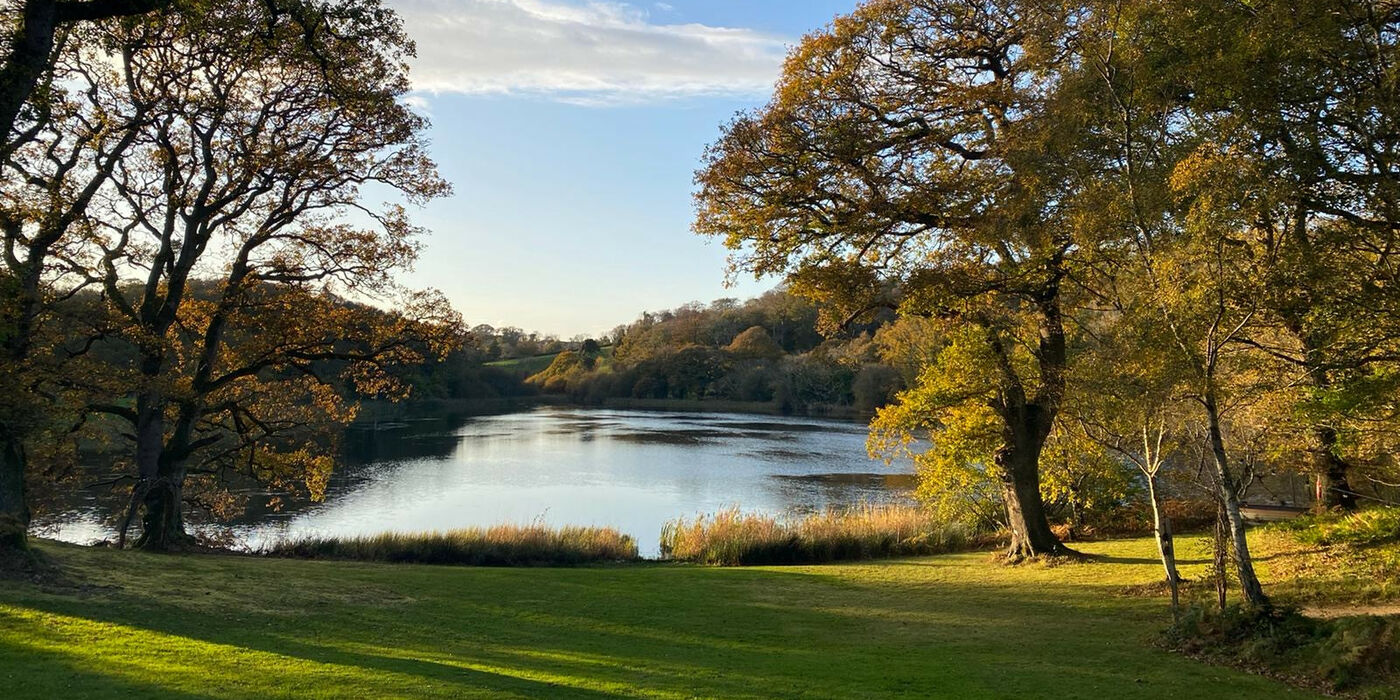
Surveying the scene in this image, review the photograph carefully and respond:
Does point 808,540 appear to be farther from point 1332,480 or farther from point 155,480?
point 155,480

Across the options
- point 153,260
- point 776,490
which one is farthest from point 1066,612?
point 776,490

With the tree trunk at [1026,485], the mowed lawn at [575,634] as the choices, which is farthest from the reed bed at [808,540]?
the mowed lawn at [575,634]

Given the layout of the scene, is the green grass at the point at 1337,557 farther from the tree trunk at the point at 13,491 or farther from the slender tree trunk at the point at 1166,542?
the tree trunk at the point at 13,491

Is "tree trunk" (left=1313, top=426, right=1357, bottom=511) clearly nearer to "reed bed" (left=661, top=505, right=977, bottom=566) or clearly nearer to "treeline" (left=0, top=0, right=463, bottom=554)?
"reed bed" (left=661, top=505, right=977, bottom=566)

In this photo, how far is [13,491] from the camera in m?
10.7

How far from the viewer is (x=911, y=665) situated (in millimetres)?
8320

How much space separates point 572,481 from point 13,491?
85.9 ft

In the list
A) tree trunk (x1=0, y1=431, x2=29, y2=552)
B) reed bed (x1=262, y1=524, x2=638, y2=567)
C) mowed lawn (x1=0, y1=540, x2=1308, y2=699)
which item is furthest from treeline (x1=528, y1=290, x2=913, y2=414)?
tree trunk (x1=0, y1=431, x2=29, y2=552)

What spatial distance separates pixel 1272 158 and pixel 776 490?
25778 millimetres

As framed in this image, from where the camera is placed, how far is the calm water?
26.0 m

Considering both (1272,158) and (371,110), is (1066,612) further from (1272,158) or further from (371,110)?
(371,110)

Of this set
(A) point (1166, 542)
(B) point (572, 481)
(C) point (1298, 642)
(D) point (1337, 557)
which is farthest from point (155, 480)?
(B) point (572, 481)

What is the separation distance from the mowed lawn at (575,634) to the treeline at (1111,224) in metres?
2.08

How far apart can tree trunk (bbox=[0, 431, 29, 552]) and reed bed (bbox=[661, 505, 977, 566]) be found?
1244 cm
